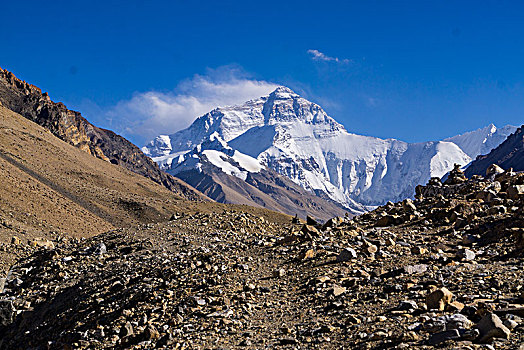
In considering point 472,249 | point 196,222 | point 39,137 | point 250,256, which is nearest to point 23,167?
point 39,137

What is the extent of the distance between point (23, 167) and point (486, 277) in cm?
10237

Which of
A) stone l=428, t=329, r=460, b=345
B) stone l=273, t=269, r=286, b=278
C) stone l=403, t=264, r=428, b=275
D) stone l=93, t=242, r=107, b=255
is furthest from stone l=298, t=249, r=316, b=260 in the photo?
stone l=93, t=242, r=107, b=255

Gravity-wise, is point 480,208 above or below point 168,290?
above

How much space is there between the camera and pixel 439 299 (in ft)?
35.4

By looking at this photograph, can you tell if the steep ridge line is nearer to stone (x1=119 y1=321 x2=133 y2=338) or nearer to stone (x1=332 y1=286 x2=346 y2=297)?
stone (x1=119 y1=321 x2=133 y2=338)

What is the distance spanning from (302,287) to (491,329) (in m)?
6.13

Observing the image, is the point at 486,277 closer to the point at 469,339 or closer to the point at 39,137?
the point at 469,339

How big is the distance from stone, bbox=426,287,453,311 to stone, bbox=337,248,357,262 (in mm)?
4784

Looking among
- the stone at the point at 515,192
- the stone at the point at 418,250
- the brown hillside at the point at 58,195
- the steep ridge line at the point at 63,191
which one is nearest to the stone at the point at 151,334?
the stone at the point at 418,250

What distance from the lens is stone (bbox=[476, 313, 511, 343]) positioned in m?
8.88

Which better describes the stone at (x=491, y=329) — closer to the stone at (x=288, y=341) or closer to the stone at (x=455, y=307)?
the stone at (x=455, y=307)

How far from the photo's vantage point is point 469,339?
9086 mm

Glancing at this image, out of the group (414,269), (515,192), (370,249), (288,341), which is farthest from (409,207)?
(288,341)

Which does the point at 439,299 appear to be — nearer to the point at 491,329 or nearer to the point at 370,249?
the point at 491,329
